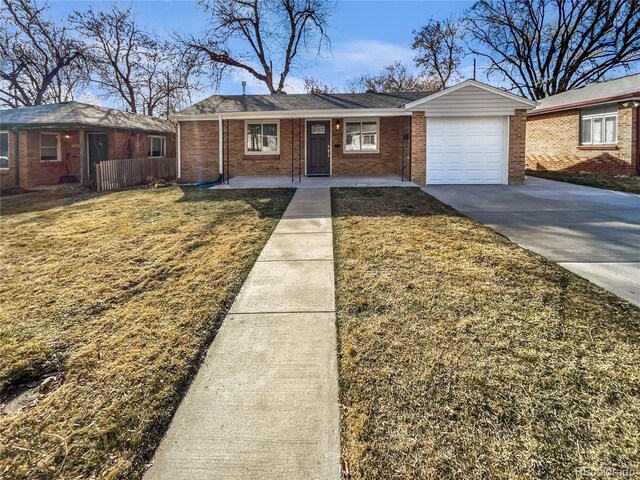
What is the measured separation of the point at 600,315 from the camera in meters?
3.49

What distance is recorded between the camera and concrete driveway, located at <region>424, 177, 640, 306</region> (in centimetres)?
478

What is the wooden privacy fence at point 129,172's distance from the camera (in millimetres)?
14469

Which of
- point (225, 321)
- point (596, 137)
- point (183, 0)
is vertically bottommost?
point (225, 321)

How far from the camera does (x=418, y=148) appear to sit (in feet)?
42.1

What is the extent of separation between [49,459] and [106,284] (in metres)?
2.78

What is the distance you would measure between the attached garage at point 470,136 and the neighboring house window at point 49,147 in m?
15.8

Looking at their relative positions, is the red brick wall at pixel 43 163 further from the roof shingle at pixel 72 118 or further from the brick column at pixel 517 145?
the brick column at pixel 517 145

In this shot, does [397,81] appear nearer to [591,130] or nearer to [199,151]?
[591,130]

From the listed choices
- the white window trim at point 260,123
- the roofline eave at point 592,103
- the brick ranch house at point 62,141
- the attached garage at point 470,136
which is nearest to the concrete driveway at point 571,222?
the attached garage at point 470,136

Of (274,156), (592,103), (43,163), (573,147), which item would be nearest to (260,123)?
(274,156)

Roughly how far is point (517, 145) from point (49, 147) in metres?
19.3

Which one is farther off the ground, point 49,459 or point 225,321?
point 225,321

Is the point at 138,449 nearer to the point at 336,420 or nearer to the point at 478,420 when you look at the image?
the point at 336,420

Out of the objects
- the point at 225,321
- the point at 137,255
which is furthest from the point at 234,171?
the point at 225,321
